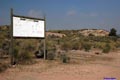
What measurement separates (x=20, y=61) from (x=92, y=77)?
6.83 meters

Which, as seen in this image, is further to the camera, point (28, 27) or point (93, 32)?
point (93, 32)

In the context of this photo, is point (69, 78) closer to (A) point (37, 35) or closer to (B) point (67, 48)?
(A) point (37, 35)

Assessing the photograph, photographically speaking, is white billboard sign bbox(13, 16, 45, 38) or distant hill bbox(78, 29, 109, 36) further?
distant hill bbox(78, 29, 109, 36)

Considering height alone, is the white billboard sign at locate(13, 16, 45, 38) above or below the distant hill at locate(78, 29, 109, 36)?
below

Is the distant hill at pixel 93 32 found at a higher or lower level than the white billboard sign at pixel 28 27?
higher

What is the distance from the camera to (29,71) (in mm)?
15297

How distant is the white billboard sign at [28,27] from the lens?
18641mm

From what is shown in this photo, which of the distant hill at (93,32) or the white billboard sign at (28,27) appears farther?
the distant hill at (93,32)

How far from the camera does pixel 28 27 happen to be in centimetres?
1991

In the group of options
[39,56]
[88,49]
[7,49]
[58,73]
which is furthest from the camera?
[88,49]

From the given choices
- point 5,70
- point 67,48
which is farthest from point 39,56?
point 67,48

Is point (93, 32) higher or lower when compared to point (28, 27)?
higher

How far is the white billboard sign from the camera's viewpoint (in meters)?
18.6

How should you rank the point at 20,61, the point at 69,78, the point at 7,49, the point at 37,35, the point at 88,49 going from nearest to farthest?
the point at 69,78
the point at 20,61
the point at 37,35
the point at 7,49
the point at 88,49
